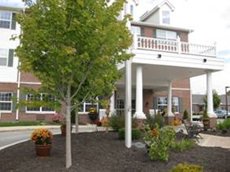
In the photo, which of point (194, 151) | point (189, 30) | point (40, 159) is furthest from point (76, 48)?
point (189, 30)

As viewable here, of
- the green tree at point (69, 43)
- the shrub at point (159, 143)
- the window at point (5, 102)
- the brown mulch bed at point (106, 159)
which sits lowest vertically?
the brown mulch bed at point (106, 159)

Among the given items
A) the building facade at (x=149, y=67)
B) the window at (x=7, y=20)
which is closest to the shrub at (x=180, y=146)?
the building facade at (x=149, y=67)

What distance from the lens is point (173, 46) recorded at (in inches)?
752

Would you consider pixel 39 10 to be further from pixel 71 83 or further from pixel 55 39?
pixel 71 83

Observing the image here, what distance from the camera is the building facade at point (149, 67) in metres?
A: 18.1

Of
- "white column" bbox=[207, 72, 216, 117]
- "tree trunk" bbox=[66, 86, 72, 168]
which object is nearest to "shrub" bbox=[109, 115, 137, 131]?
"tree trunk" bbox=[66, 86, 72, 168]

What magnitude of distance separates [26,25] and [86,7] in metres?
1.59

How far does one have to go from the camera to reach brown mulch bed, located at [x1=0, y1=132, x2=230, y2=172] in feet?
25.0

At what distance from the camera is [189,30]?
3083cm

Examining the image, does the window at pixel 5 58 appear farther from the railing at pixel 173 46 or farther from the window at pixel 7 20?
the railing at pixel 173 46

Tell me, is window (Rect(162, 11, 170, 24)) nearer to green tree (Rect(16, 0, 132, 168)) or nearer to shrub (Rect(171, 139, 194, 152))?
shrub (Rect(171, 139, 194, 152))

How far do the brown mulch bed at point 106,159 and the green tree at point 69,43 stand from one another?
2.27 ft

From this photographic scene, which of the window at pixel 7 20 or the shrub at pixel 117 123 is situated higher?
the window at pixel 7 20

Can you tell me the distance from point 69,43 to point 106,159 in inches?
134
